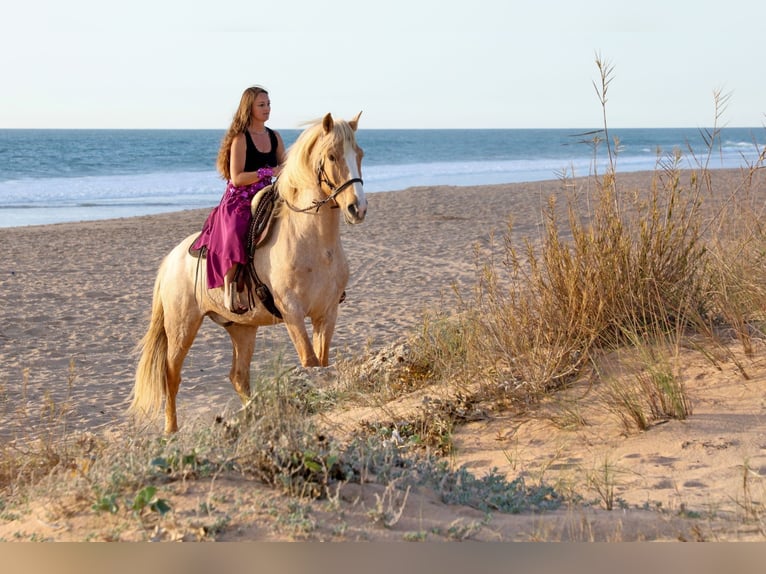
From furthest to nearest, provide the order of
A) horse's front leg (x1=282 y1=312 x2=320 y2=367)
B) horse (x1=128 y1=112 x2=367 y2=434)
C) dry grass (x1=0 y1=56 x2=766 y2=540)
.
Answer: horse's front leg (x1=282 y1=312 x2=320 y2=367) < horse (x1=128 y1=112 x2=367 y2=434) < dry grass (x1=0 y1=56 x2=766 y2=540)

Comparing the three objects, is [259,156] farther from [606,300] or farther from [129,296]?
[129,296]

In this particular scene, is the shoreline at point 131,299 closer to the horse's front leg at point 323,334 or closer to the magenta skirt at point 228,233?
the horse's front leg at point 323,334

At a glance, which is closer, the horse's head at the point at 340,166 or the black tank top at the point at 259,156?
the horse's head at the point at 340,166

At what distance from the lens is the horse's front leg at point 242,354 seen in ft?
20.4

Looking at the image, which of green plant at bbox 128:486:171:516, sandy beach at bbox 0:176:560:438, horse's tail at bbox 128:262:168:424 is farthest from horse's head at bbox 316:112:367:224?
green plant at bbox 128:486:171:516

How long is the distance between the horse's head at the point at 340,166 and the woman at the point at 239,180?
724 mm

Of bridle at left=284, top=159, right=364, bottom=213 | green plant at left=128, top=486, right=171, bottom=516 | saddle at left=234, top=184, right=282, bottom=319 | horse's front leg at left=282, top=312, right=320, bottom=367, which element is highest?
bridle at left=284, top=159, right=364, bottom=213

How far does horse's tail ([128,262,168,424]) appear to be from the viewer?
619 cm
